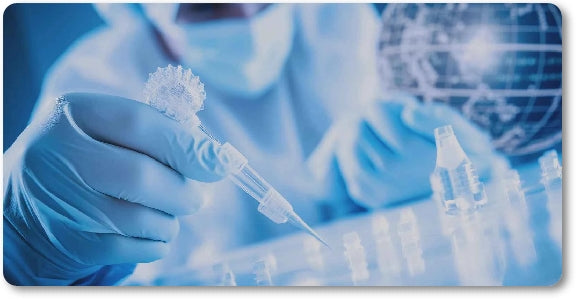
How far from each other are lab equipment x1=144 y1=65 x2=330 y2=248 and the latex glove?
0.23 metres

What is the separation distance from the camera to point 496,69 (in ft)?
6.48

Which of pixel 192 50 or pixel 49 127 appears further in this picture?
pixel 192 50

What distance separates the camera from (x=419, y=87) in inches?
78.1

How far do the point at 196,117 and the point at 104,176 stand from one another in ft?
1.06

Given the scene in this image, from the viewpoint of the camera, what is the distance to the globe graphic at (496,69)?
1975 mm

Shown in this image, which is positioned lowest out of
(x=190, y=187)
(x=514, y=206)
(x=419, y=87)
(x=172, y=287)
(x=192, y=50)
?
(x=172, y=287)

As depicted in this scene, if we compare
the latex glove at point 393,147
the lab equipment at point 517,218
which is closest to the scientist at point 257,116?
the latex glove at point 393,147

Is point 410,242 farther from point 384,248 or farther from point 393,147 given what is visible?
point 393,147

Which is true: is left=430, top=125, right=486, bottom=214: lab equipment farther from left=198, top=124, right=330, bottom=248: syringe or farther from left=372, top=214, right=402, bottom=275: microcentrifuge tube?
left=198, top=124, right=330, bottom=248: syringe

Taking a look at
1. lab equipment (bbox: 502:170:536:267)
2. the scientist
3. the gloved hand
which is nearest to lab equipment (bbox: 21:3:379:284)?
the scientist

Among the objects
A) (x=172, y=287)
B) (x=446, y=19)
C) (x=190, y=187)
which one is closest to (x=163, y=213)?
(x=190, y=187)

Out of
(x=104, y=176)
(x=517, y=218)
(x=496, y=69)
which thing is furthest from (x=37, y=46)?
(x=517, y=218)

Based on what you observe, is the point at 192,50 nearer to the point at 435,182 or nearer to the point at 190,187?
the point at 190,187

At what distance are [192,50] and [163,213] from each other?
0.54 m
